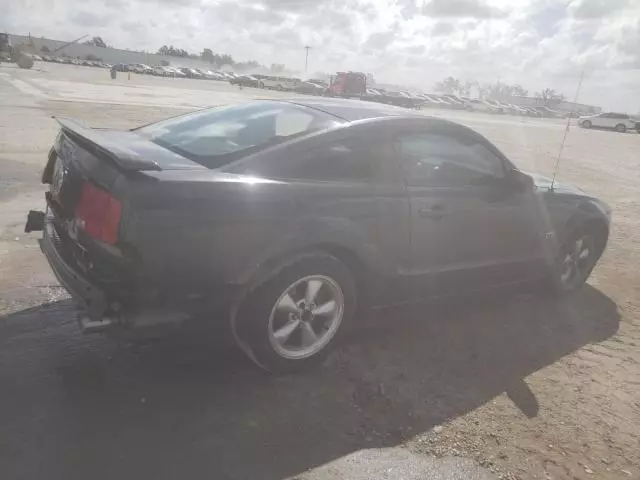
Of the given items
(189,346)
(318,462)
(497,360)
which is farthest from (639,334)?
(189,346)

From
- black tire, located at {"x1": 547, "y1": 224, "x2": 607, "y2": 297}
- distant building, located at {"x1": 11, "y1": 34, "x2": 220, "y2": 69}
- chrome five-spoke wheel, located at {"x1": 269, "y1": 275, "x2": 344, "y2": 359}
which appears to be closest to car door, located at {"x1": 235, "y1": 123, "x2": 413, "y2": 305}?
chrome five-spoke wheel, located at {"x1": 269, "y1": 275, "x2": 344, "y2": 359}

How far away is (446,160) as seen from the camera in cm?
378

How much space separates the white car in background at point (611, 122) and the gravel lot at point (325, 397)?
154 feet

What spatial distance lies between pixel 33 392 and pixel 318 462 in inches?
58.8

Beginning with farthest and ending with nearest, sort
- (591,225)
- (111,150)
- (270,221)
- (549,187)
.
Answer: (591,225) < (549,187) < (270,221) < (111,150)

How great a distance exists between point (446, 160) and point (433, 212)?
1.44ft

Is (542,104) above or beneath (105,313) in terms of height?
beneath

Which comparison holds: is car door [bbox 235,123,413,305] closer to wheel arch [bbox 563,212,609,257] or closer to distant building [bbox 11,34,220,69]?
wheel arch [bbox 563,212,609,257]

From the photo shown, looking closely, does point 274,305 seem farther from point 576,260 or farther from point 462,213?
point 576,260

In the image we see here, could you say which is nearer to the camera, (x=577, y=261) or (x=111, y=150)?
(x=111, y=150)

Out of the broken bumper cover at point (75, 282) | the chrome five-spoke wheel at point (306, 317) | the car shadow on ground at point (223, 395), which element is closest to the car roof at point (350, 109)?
the chrome five-spoke wheel at point (306, 317)

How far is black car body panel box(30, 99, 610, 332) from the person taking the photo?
2561mm

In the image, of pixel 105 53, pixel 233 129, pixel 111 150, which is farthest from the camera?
pixel 105 53

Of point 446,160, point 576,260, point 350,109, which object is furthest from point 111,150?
point 576,260
